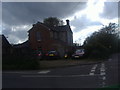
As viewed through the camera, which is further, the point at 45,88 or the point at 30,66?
the point at 30,66

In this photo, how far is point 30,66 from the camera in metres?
21.6

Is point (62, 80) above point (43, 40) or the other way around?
the other way around

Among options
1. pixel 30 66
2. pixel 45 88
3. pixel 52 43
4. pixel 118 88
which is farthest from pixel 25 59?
pixel 52 43

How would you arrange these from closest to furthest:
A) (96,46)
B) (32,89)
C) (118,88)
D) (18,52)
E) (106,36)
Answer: (118,88)
(32,89)
(18,52)
(96,46)
(106,36)

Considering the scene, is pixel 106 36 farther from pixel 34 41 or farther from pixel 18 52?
pixel 18 52

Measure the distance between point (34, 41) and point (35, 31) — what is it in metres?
2.19

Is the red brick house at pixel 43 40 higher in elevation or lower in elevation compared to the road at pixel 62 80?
higher

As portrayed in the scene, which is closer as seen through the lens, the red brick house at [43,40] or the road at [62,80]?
the road at [62,80]

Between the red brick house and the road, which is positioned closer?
the road

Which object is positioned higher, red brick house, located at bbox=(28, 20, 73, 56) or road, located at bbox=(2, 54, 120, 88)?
red brick house, located at bbox=(28, 20, 73, 56)

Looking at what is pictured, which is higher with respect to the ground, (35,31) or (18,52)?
(35,31)

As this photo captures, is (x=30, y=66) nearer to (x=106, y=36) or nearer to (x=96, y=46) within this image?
(x=96, y=46)

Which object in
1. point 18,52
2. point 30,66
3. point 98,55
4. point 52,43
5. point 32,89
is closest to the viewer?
point 32,89

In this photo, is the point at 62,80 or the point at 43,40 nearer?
the point at 62,80
